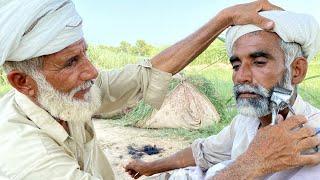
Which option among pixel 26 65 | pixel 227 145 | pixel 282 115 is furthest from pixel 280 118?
pixel 26 65

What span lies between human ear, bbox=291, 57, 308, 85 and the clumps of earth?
4242 millimetres

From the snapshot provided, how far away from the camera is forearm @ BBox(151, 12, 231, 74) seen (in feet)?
9.40

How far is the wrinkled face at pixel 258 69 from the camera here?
264cm

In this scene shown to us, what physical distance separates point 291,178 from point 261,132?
292mm

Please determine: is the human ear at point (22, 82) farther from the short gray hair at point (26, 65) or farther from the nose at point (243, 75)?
the nose at point (243, 75)

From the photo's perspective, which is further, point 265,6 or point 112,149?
point 112,149

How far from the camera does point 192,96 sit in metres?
8.52

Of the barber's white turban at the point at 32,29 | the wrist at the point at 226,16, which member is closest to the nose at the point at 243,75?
the wrist at the point at 226,16

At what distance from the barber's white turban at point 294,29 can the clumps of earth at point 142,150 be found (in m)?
4.27

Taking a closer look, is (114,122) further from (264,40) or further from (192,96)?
(264,40)

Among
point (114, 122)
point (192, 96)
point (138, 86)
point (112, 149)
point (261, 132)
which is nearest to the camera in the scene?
point (261, 132)

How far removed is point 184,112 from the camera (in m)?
8.41

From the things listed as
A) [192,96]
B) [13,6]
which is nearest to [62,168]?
[13,6]

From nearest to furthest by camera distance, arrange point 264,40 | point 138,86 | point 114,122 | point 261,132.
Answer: point 261,132 < point 264,40 < point 138,86 < point 114,122
